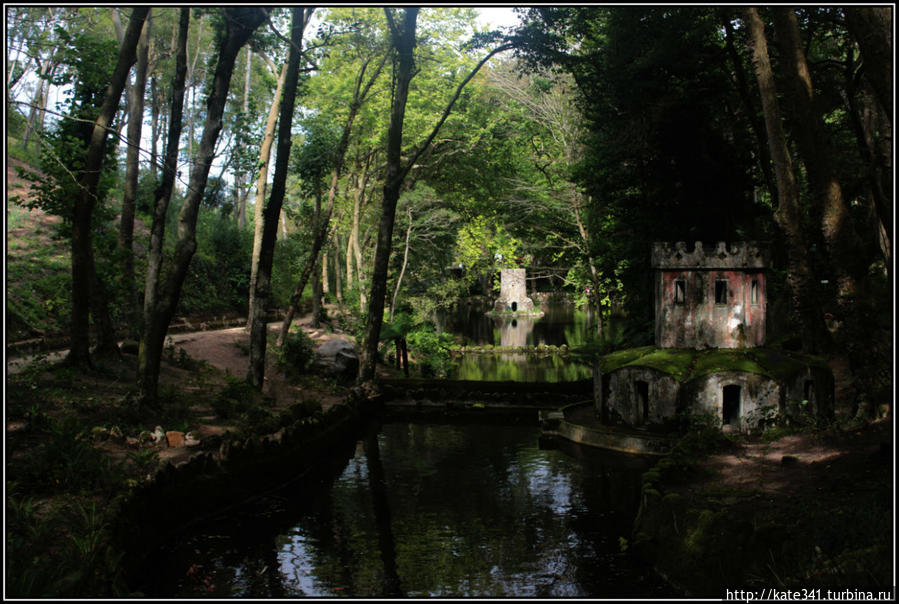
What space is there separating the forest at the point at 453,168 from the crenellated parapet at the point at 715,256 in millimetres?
A: 1415

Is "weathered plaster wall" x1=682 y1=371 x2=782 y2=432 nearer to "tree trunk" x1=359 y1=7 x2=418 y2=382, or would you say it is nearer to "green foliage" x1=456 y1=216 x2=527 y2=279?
"tree trunk" x1=359 y1=7 x2=418 y2=382

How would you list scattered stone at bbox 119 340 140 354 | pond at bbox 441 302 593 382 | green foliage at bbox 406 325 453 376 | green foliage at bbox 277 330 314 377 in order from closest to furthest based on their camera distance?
scattered stone at bbox 119 340 140 354 < green foliage at bbox 277 330 314 377 < green foliage at bbox 406 325 453 376 < pond at bbox 441 302 593 382

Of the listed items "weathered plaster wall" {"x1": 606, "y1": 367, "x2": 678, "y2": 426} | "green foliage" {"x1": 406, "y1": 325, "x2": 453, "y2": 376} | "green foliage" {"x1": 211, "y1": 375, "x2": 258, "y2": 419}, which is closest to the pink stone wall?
"weathered plaster wall" {"x1": 606, "y1": 367, "x2": 678, "y2": 426}

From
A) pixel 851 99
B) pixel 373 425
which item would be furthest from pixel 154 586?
pixel 851 99

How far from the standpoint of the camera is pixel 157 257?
1594cm

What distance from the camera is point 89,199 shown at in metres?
15.1

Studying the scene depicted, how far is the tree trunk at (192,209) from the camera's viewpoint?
14617mm

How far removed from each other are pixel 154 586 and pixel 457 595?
4.04 m

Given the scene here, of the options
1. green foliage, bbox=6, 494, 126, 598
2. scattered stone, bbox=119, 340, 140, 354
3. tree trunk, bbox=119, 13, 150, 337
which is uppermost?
tree trunk, bbox=119, 13, 150, 337

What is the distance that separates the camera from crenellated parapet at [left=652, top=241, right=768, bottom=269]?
1812cm

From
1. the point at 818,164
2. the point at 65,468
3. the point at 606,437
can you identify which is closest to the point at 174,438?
the point at 65,468

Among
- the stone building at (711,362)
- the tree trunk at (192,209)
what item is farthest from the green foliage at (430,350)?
the tree trunk at (192,209)

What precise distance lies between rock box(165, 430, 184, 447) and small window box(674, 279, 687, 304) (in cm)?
1258

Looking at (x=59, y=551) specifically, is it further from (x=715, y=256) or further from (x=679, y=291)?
(x=715, y=256)
